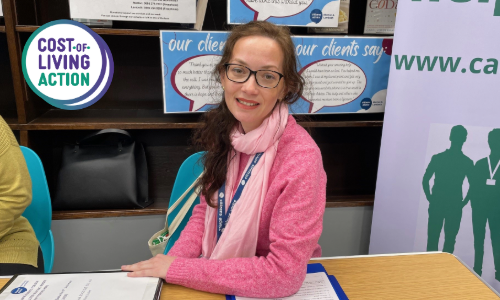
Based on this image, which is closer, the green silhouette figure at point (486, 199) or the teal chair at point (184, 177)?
the teal chair at point (184, 177)

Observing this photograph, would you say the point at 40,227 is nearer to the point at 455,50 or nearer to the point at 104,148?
the point at 104,148

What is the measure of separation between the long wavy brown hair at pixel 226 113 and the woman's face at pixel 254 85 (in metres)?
0.02

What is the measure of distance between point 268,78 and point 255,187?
0.31 metres

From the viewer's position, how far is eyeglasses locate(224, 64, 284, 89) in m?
0.93

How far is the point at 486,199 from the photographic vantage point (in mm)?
1653

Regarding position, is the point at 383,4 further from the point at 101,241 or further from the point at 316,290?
the point at 101,241

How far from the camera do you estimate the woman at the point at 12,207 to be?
118 cm

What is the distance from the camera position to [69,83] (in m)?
1.65

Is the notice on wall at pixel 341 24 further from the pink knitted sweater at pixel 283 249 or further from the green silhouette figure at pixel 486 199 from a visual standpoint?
the pink knitted sweater at pixel 283 249

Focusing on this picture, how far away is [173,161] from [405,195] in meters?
1.32

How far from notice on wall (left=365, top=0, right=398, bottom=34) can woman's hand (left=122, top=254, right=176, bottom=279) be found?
1604 millimetres

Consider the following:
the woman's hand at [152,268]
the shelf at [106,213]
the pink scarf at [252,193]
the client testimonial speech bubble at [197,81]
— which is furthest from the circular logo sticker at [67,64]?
the woman's hand at [152,268]

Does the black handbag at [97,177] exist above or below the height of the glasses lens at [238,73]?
below

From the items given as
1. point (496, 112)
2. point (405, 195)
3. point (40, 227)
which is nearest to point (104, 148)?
point (40, 227)
